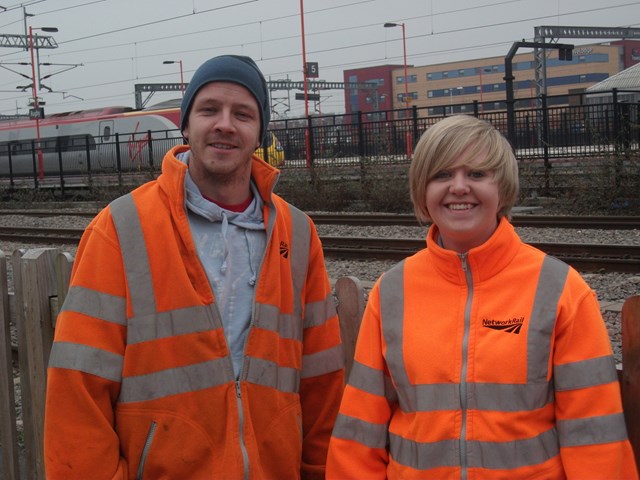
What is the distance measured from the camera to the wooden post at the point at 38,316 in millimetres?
3408

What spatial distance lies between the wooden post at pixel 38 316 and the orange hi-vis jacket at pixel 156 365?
3.45 feet

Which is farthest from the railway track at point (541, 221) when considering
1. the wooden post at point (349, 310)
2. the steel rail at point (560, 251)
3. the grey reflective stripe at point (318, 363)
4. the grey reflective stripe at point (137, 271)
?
the grey reflective stripe at point (137, 271)

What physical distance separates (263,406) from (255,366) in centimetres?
13

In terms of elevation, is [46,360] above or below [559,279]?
below

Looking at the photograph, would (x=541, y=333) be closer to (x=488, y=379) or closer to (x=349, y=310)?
(x=488, y=379)

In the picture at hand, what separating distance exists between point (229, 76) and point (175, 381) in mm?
940

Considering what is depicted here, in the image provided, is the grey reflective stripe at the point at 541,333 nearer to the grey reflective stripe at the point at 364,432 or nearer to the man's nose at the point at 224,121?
the grey reflective stripe at the point at 364,432

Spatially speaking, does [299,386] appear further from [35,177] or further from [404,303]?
[35,177]

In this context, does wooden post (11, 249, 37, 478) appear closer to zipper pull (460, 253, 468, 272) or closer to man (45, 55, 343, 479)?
man (45, 55, 343, 479)

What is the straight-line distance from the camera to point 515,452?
7.02 ft

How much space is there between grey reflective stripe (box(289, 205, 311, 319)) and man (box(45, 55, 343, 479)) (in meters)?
0.01

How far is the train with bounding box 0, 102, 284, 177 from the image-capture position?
28438 mm

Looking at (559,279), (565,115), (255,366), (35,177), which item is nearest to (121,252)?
(255,366)

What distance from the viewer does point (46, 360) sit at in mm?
3465
